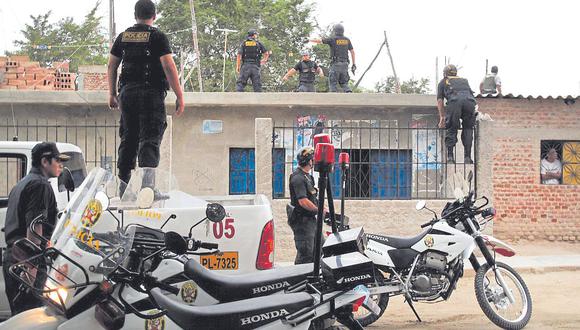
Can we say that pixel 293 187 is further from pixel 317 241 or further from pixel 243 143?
pixel 243 143

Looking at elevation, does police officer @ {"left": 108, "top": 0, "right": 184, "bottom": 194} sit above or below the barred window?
above

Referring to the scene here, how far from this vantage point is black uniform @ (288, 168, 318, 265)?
8.95 meters

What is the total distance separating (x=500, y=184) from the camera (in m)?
16.8

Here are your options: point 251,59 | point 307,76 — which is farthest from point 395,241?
point 307,76

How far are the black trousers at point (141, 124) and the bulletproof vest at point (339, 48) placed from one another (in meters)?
10.7

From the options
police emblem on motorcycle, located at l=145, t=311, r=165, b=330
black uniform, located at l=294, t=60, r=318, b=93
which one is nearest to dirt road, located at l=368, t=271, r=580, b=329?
police emblem on motorcycle, located at l=145, t=311, r=165, b=330

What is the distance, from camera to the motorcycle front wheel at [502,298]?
26.1ft

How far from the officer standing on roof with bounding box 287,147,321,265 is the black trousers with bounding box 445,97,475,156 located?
19.2 ft

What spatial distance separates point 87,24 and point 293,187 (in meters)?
42.3

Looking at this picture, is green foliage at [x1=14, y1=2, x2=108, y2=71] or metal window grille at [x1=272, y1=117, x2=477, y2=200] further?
green foliage at [x1=14, y1=2, x2=108, y2=71]

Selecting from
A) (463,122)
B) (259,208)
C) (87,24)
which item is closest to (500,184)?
(463,122)

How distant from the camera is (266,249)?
649 cm

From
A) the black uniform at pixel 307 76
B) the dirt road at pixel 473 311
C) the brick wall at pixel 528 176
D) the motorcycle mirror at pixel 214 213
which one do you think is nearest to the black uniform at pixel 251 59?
the black uniform at pixel 307 76

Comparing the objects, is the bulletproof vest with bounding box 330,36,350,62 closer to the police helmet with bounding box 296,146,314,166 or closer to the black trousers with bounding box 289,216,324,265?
the police helmet with bounding box 296,146,314,166
